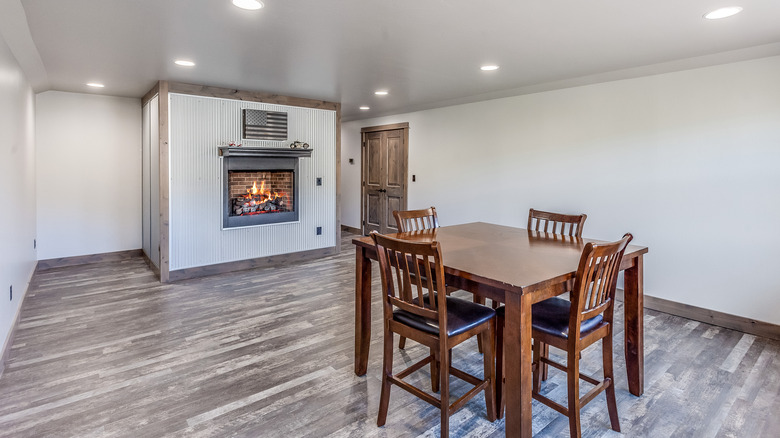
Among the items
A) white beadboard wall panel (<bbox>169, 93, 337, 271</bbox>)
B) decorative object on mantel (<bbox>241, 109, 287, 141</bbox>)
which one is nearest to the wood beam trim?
white beadboard wall panel (<bbox>169, 93, 337, 271</bbox>)

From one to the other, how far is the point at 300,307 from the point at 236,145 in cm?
227

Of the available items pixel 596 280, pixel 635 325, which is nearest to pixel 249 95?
pixel 596 280

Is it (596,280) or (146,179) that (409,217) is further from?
(146,179)

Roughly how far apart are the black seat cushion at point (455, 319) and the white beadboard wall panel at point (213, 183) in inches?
139

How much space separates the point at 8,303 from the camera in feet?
9.89

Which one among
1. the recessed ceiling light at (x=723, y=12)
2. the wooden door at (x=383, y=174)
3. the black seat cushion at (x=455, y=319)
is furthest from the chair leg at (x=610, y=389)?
the wooden door at (x=383, y=174)

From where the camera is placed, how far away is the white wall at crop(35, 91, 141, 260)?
511 centimetres

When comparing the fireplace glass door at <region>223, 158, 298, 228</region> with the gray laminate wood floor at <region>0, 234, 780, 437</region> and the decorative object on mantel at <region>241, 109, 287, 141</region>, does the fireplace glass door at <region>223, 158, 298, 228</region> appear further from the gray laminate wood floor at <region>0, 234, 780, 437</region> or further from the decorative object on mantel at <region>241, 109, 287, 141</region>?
the gray laminate wood floor at <region>0, 234, 780, 437</region>

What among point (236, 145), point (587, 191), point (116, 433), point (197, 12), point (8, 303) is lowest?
point (116, 433)

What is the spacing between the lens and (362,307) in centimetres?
254

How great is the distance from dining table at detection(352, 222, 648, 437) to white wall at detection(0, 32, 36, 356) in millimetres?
2520

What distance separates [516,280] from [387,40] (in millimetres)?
2080

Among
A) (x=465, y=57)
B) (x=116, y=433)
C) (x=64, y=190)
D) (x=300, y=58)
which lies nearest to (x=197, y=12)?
(x=300, y=58)

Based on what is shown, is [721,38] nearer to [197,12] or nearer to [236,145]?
[197,12]
